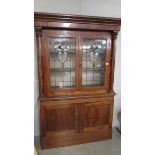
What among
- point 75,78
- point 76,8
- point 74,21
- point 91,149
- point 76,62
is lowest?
point 91,149

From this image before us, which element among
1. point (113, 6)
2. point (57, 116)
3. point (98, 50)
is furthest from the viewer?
point (113, 6)

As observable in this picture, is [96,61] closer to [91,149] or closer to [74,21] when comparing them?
[74,21]

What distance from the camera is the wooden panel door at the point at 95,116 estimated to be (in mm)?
2693

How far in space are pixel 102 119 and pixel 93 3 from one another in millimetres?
1956

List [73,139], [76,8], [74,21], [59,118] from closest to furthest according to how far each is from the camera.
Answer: [74,21], [59,118], [73,139], [76,8]

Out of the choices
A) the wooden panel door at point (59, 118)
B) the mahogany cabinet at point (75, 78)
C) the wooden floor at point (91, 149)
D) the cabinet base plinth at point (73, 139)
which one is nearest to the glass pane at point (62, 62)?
the mahogany cabinet at point (75, 78)

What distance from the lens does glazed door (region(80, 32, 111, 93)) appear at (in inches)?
106

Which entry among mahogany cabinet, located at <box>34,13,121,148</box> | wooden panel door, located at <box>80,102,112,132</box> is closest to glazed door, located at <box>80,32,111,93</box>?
mahogany cabinet, located at <box>34,13,121,148</box>

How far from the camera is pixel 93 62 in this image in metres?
2.79

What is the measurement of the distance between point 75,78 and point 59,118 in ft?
2.14

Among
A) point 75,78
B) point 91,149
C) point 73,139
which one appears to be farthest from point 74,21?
point 91,149
